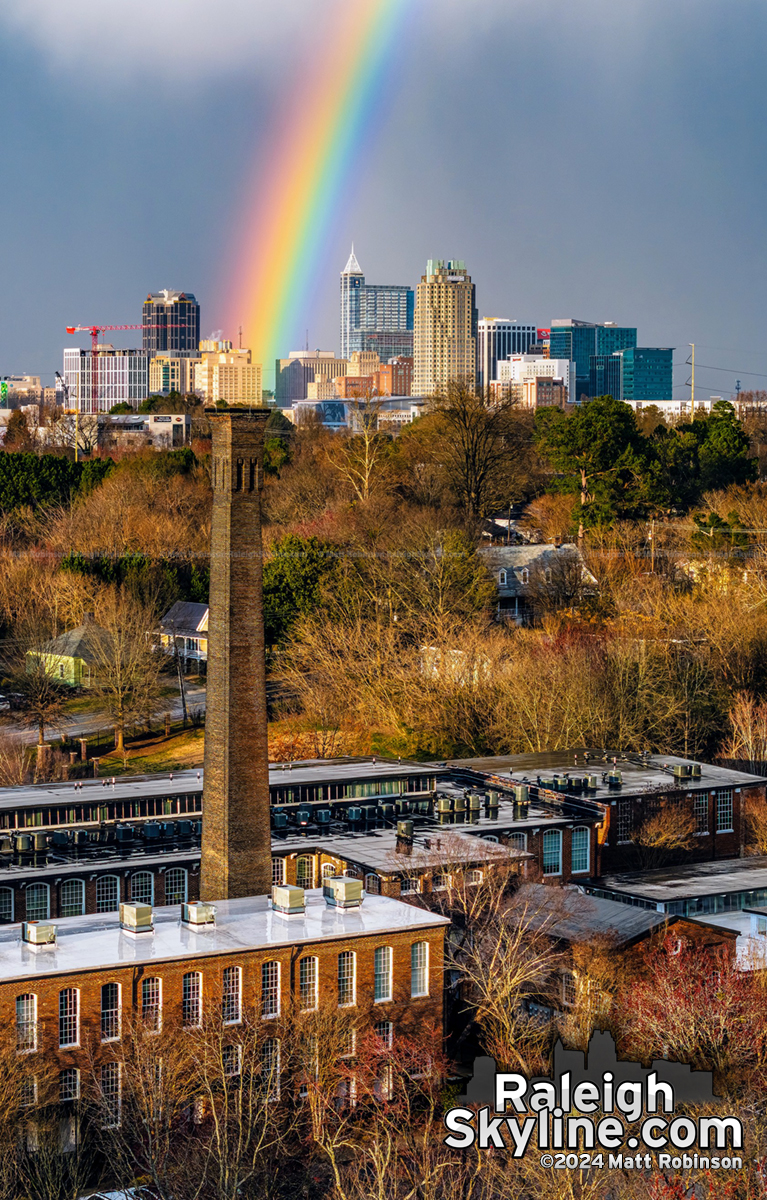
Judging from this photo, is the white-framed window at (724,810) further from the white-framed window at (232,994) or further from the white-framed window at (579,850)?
the white-framed window at (232,994)

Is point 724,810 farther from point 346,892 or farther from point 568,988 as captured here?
point 346,892

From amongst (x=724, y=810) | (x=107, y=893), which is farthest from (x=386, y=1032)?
(x=724, y=810)

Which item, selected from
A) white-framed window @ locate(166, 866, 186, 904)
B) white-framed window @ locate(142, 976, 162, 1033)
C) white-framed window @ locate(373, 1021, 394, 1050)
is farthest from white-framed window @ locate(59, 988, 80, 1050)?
white-framed window @ locate(166, 866, 186, 904)

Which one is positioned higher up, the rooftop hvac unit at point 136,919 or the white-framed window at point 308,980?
the rooftop hvac unit at point 136,919

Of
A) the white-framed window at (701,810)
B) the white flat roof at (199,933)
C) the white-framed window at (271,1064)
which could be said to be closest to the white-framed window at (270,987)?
the white flat roof at (199,933)

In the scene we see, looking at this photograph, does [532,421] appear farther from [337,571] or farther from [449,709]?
[449,709]

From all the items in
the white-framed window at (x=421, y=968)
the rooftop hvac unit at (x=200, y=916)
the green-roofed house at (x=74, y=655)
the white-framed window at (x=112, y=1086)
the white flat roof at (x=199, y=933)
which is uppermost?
the green-roofed house at (x=74, y=655)

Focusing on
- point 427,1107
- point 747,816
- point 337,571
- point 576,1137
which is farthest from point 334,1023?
point 337,571
